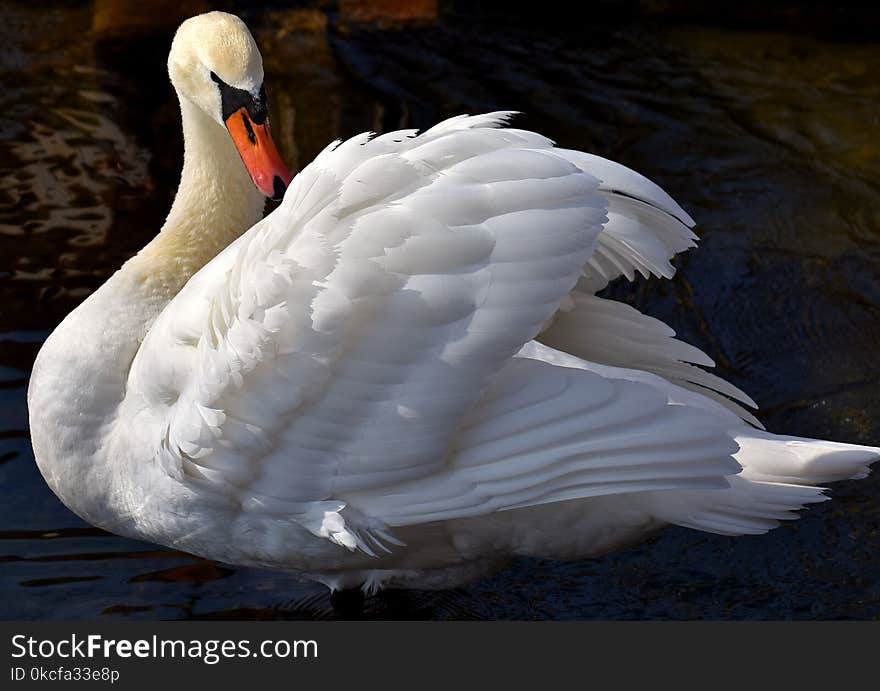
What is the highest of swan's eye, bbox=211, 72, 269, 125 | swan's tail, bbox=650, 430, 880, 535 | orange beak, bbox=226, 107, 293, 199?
swan's eye, bbox=211, 72, 269, 125

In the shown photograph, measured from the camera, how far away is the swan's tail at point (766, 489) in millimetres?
3736

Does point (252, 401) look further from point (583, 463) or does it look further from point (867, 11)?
point (867, 11)

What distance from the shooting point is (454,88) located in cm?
770

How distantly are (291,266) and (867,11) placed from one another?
6235 millimetres

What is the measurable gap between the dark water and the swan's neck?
0.52m

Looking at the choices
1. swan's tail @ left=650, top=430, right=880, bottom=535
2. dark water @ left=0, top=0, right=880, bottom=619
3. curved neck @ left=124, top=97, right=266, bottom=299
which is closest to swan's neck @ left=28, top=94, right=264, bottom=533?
curved neck @ left=124, top=97, right=266, bottom=299

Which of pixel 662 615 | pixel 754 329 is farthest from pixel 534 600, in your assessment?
pixel 754 329

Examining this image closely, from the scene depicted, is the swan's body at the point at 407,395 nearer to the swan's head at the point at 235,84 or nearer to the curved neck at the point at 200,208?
the swan's head at the point at 235,84

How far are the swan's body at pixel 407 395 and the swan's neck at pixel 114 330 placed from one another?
0.03 ft

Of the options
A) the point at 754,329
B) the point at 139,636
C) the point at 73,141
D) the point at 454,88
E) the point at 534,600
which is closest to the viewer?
the point at 139,636

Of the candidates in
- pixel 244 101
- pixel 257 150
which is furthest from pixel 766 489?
pixel 244 101

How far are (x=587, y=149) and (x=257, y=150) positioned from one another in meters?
3.16

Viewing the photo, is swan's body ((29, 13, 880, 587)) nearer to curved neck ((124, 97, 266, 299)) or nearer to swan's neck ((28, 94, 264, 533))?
swan's neck ((28, 94, 264, 533))

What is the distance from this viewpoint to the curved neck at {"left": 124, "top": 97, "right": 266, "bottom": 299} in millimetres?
4355
